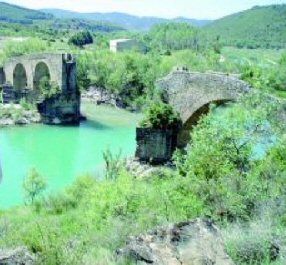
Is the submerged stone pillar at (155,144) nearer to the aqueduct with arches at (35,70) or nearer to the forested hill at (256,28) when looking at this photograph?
the aqueduct with arches at (35,70)

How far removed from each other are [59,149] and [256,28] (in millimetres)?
126283

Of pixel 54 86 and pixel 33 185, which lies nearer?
pixel 33 185

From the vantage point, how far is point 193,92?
26312 millimetres

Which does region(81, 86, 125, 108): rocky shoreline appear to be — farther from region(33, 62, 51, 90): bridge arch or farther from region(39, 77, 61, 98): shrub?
region(39, 77, 61, 98): shrub

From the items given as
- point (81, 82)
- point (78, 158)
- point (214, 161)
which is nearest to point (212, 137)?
point (214, 161)

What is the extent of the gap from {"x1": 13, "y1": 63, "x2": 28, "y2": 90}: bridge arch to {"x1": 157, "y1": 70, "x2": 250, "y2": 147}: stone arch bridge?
27.7 meters

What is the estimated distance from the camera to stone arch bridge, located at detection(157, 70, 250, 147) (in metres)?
24.2

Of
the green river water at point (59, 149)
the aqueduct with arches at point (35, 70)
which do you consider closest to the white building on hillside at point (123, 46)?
the aqueduct with arches at point (35, 70)

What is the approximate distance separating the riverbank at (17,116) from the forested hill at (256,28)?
3609 inches

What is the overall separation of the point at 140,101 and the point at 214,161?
3709cm

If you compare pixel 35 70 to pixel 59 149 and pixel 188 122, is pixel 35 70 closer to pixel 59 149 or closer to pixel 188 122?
pixel 59 149

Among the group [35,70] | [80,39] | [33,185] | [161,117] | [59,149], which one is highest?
[80,39]

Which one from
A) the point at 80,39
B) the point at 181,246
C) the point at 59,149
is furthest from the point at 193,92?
the point at 80,39

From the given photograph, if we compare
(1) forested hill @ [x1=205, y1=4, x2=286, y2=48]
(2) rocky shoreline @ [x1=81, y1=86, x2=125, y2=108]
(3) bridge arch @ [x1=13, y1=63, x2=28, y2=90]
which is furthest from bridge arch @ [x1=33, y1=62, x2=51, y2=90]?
(1) forested hill @ [x1=205, y1=4, x2=286, y2=48]
